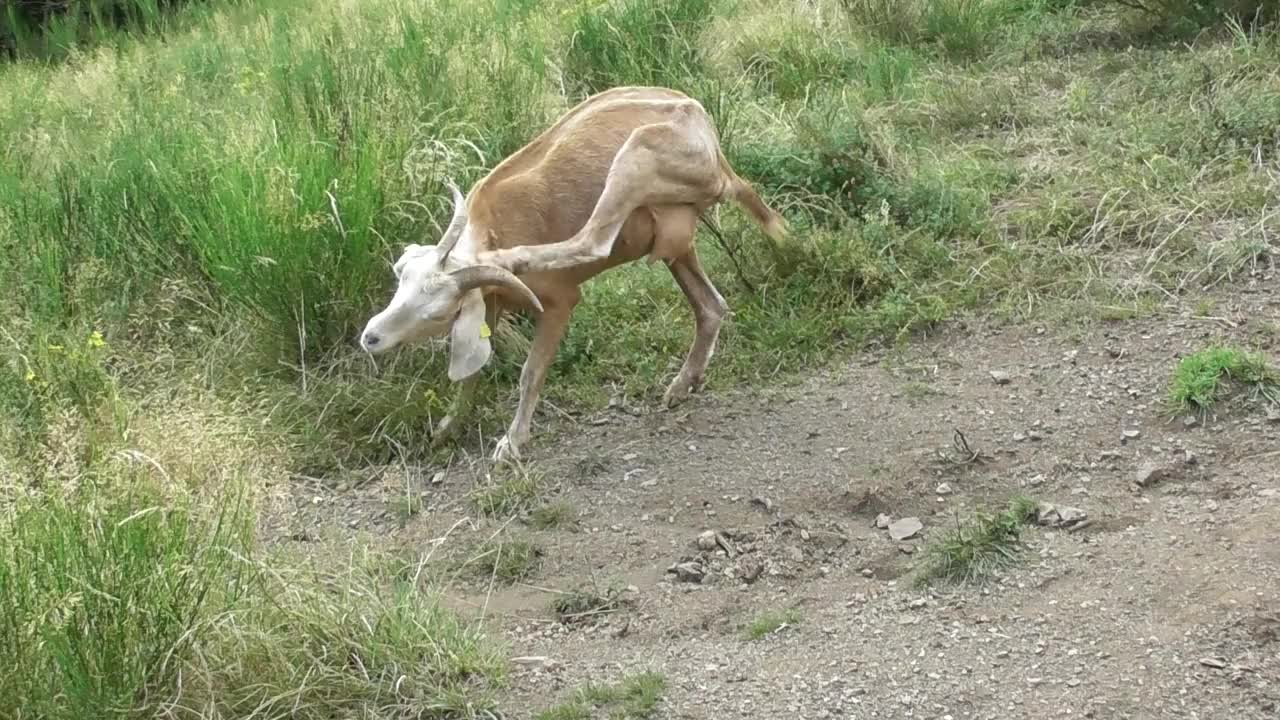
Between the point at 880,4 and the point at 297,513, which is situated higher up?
the point at 880,4

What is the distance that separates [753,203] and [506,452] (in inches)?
53.9

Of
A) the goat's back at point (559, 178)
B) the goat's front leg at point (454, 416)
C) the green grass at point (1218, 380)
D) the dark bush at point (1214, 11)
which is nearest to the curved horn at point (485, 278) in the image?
the goat's back at point (559, 178)

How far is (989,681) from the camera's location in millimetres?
3342

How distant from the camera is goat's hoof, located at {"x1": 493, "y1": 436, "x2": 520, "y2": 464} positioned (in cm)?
480

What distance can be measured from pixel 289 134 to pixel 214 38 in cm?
460

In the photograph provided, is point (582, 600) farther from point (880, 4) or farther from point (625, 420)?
point (880, 4)

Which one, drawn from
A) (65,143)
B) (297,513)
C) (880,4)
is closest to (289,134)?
(297,513)

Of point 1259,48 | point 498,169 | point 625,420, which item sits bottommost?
point 625,420

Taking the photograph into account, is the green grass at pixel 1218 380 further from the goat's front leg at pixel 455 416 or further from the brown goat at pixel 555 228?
the goat's front leg at pixel 455 416

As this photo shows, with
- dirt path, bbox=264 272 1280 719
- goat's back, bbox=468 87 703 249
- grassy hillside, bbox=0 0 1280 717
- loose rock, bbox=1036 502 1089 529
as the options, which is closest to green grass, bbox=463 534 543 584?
dirt path, bbox=264 272 1280 719

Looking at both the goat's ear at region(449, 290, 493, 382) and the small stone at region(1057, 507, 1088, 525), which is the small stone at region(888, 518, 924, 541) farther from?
the goat's ear at region(449, 290, 493, 382)

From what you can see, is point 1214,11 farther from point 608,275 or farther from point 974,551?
point 974,551

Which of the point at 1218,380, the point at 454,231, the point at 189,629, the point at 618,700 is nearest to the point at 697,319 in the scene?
the point at 454,231

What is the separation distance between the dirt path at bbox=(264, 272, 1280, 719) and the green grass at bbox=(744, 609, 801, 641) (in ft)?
0.08
